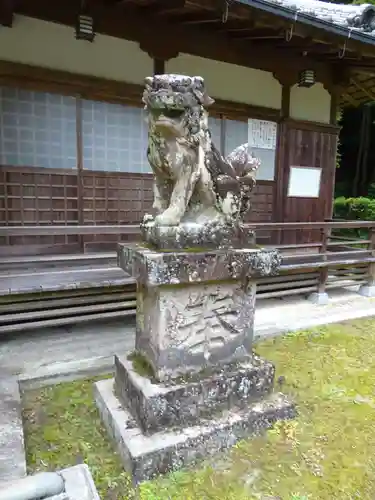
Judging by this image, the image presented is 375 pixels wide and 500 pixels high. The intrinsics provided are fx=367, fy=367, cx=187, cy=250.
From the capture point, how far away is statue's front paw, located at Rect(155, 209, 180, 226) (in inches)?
93.4

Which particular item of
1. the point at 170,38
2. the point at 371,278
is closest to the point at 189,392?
the point at 371,278

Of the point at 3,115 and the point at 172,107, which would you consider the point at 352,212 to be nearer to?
the point at 3,115

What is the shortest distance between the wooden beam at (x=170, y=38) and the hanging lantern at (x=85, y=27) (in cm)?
28

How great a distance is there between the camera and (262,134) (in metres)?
7.11

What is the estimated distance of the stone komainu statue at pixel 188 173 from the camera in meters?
2.22

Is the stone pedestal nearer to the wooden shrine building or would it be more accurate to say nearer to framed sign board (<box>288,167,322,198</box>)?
the wooden shrine building

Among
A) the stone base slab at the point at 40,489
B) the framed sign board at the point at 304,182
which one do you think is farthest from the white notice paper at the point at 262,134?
the stone base slab at the point at 40,489

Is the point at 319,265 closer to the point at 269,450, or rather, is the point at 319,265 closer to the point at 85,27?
the point at 269,450

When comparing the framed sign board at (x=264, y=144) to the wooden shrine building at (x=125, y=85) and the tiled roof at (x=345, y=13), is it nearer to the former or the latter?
the wooden shrine building at (x=125, y=85)

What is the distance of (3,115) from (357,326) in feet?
18.7

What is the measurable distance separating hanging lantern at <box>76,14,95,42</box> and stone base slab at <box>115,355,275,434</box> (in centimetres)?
441

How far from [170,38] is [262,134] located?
2423 millimetres

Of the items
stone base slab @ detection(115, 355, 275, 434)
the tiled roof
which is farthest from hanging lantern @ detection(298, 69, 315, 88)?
stone base slab @ detection(115, 355, 275, 434)

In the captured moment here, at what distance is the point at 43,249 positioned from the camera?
221 inches
